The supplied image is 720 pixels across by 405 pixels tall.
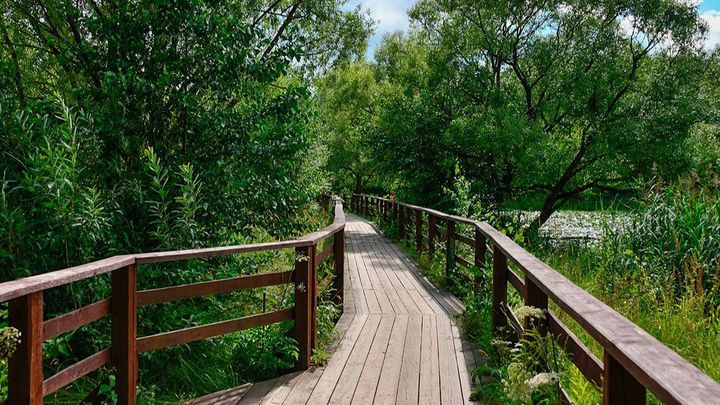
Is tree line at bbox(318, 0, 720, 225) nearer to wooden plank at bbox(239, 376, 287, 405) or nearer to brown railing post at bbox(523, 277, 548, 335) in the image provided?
wooden plank at bbox(239, 376, 287, 405)

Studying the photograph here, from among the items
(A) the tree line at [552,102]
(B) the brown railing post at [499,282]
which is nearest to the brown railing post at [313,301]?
(B) the brown railing post at [499,282]

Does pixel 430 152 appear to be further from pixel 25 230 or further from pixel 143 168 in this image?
pixel 25 230

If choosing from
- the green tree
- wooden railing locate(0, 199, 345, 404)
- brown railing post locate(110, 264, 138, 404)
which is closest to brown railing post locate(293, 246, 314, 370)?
wooden railing locate(0, 199, 345, 404)

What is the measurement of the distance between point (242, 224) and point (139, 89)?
1.55 meters

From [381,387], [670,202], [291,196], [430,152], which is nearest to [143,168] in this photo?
[291,196]

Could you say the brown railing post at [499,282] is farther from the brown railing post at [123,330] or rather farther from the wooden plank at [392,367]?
the brown railing post at [123,330]

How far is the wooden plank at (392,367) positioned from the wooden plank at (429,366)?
0.18 metres

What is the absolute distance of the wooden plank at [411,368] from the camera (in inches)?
139

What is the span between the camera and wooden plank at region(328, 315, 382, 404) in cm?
352

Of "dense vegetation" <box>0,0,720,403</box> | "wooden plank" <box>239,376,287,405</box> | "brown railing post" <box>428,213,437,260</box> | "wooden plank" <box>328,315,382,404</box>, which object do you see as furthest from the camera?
"brown railing post" <box>428,213,437,260</box>

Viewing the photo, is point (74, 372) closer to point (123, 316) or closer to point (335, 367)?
point (123, 316)

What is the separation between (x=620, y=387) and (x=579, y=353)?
29.6 inches

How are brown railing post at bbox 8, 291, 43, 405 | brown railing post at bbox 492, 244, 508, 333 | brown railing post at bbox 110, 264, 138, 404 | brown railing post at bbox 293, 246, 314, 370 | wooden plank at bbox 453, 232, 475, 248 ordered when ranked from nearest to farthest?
1. brown railing post at bbox 8, 291, 43, 405
2. brown railing post at bbox 110, 264, 138, 404
3. brown railing post at bbox 293, 246, 314, 370
4. brown railing post at bbox 492, 244, 508, 333
5. wooden plank at bbox 453, 232, 475, 248

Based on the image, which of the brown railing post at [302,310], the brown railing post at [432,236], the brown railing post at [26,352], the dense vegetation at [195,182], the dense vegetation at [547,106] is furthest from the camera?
the dense vegetation at [547,106]
